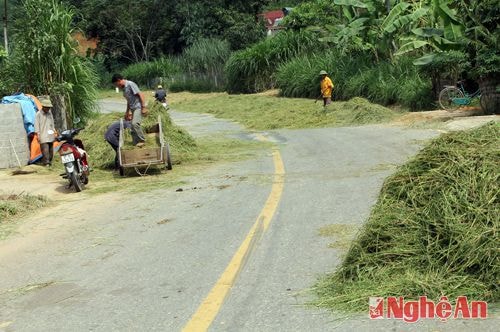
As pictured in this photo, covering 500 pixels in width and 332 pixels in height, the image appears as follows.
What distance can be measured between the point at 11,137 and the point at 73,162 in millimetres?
3528

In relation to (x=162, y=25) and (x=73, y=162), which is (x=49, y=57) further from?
(x=162, y=25)

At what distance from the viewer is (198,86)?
55.6m

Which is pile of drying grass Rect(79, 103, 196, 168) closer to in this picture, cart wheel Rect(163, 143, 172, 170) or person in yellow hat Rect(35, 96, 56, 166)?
cart wheel Rect(163, 143, 172, 170)

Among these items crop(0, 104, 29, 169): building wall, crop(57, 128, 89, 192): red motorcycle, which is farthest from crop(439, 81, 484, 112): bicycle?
crop(0, 104, 29, 169): building wall

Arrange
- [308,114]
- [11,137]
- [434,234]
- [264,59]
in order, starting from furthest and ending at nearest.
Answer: [264,59], [308,114], [11,137], [434,234]

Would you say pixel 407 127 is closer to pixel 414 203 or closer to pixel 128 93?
pixel 128 93

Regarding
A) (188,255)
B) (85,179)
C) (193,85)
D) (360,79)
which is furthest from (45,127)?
(193,85)

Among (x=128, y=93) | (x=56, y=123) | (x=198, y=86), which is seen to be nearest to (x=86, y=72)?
(x=56, y=123)

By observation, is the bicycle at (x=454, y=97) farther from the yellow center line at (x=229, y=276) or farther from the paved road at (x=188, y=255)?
the yellow center line at (x=229, y=276)

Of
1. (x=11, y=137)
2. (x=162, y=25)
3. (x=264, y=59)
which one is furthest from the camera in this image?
(x=162, y=25)

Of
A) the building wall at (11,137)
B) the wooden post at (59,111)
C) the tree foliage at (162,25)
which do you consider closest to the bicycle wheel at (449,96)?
the wooden post at (59,111)

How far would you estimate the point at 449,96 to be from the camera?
21656 mm

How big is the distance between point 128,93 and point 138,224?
509 cm

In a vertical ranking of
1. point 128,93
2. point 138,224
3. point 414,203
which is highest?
point 128,93
